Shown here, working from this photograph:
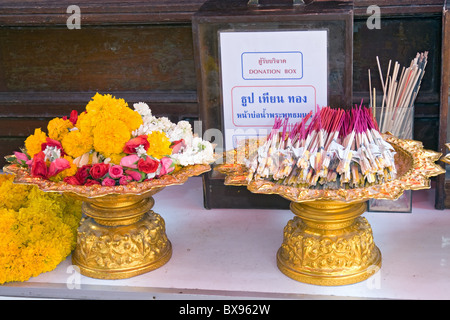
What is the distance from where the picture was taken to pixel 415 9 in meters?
1.94

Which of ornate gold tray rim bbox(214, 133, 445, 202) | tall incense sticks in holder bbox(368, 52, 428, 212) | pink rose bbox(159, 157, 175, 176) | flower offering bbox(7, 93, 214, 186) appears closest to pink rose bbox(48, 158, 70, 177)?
flower offering bbox(7, 93, 214, 186)

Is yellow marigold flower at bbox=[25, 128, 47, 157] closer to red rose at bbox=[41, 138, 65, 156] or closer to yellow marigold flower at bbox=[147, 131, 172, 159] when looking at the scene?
red rose at bbox=[41, 138, 65, 156]

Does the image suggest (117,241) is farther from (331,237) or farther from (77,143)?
(331,237)

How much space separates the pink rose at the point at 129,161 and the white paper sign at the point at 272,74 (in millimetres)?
422

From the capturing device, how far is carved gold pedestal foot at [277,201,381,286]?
4.97 ft

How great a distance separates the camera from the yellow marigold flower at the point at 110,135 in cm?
151

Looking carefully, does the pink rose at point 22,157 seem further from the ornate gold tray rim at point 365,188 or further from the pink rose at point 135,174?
the ornate gold tray rim at point 365,188

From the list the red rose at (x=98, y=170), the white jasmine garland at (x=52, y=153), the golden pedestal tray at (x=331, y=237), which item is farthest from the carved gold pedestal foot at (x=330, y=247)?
the white jasmine garland at (x=52, y=153)

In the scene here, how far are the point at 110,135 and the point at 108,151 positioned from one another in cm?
4

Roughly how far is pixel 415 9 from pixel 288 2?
1.36 feet

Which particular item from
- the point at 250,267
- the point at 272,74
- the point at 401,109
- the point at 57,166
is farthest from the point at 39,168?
the point at 401,109

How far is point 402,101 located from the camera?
6.19ft

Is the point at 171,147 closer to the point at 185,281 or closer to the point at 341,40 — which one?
the point at 185,281
